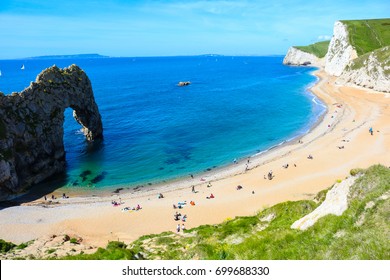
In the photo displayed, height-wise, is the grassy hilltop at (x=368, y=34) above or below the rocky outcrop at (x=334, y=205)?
above

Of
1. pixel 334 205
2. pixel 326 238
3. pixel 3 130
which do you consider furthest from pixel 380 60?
pixel 3 130

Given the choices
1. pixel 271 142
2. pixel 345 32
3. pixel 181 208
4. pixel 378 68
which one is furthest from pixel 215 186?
pixel 345 32

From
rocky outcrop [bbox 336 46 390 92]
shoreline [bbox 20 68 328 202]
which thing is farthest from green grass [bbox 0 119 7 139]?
rocky outcrop [bbox 336 46 390 92]

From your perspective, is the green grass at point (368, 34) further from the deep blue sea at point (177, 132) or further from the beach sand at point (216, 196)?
the beach sand at point (216, 196)

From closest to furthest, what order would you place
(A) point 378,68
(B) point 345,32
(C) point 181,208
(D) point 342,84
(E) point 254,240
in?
1. (E) point 254,240
2. (C) point 181,208
3. (A) point 378,68
4. (D) point 342,84
5. (B) point 345,32

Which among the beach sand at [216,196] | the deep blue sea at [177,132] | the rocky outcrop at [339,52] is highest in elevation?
the rocky outcrop at [339,52]

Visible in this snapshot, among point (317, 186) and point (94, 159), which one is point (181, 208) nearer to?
point (317, 186)

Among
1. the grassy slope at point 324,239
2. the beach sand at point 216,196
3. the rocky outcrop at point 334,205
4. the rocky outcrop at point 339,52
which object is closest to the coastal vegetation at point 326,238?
the grassy slope at point 324,239
